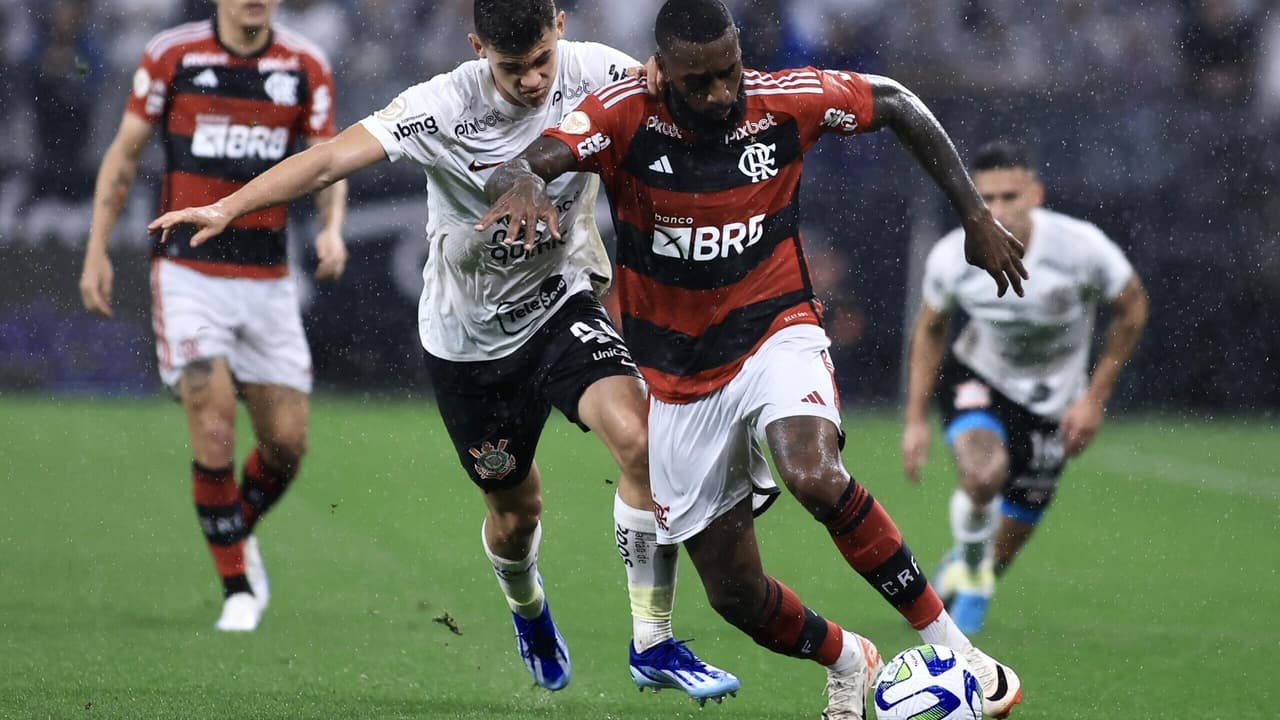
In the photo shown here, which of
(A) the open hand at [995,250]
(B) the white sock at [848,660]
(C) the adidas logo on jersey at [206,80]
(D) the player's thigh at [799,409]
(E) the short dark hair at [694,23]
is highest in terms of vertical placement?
(E) the short dark hair at [694,23]

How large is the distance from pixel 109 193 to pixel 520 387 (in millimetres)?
2681

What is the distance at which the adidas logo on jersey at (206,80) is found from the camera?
297 inches

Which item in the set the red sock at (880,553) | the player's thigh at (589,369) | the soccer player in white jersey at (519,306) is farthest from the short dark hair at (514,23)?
the red sock at (880,553)

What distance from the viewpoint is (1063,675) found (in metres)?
6.26

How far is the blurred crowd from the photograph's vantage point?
12805mm

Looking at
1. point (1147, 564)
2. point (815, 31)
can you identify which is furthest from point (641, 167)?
point (815, 31)

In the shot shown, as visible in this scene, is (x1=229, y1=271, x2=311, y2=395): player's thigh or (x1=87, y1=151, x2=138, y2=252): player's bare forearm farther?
(x1=229, y1=271, x2=311, y2=395): player's thigh

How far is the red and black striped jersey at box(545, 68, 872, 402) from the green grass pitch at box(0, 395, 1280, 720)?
54.8 inches

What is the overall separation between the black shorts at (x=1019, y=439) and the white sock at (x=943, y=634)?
294 centimetres

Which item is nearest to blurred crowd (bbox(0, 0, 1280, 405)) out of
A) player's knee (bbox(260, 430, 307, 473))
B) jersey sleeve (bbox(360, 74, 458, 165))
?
player's knee (bbox(260, 430, 307, 473))

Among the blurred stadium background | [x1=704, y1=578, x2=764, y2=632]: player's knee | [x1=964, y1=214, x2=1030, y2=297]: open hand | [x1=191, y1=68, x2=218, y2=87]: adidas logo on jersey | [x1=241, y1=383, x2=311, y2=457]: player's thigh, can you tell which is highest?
[x1=964, y1=214, x2=1030, y2=297]: open hand

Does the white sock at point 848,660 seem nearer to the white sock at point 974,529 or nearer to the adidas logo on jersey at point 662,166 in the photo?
A: the adidas logo on jersey at point 662,166

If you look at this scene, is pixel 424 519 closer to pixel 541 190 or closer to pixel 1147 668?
pixel 1147 668

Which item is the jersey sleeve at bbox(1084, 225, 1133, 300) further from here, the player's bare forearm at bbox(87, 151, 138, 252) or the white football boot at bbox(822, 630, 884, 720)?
the player's bare forearm at bbox(87, 151, 138, 252)
